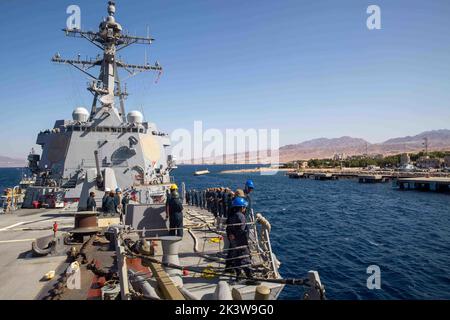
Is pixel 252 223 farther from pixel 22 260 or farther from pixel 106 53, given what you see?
pixel 106 53

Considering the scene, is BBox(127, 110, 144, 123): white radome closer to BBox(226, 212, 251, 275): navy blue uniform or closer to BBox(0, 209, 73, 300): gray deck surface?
BBox(0, 209, 73, 300): gray deck surface

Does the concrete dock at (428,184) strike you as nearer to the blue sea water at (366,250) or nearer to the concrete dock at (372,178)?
the concrete dock at (372,178)

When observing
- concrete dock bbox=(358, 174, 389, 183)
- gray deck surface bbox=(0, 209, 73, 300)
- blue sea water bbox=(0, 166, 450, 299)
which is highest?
gray deck surface bbox=(0, 209, 73, 300)

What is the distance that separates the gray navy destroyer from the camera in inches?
179

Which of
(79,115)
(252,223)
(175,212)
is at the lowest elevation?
(252,223)

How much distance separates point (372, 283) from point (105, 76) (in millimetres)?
21623

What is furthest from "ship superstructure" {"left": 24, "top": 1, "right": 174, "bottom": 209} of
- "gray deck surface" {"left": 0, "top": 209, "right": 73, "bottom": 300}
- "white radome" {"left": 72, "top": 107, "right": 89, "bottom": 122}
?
"gray deck surface" {"left": 0, "top": 209, "right": 73, "bottom": 300}

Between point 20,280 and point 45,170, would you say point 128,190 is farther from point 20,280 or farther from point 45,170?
point 20,280

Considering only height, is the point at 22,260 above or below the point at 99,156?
below

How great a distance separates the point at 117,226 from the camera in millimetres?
6188

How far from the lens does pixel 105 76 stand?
21.4 metres

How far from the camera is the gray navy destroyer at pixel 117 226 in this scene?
14.9ft

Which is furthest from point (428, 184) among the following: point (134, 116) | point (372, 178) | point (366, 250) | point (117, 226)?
point (117, 226)
